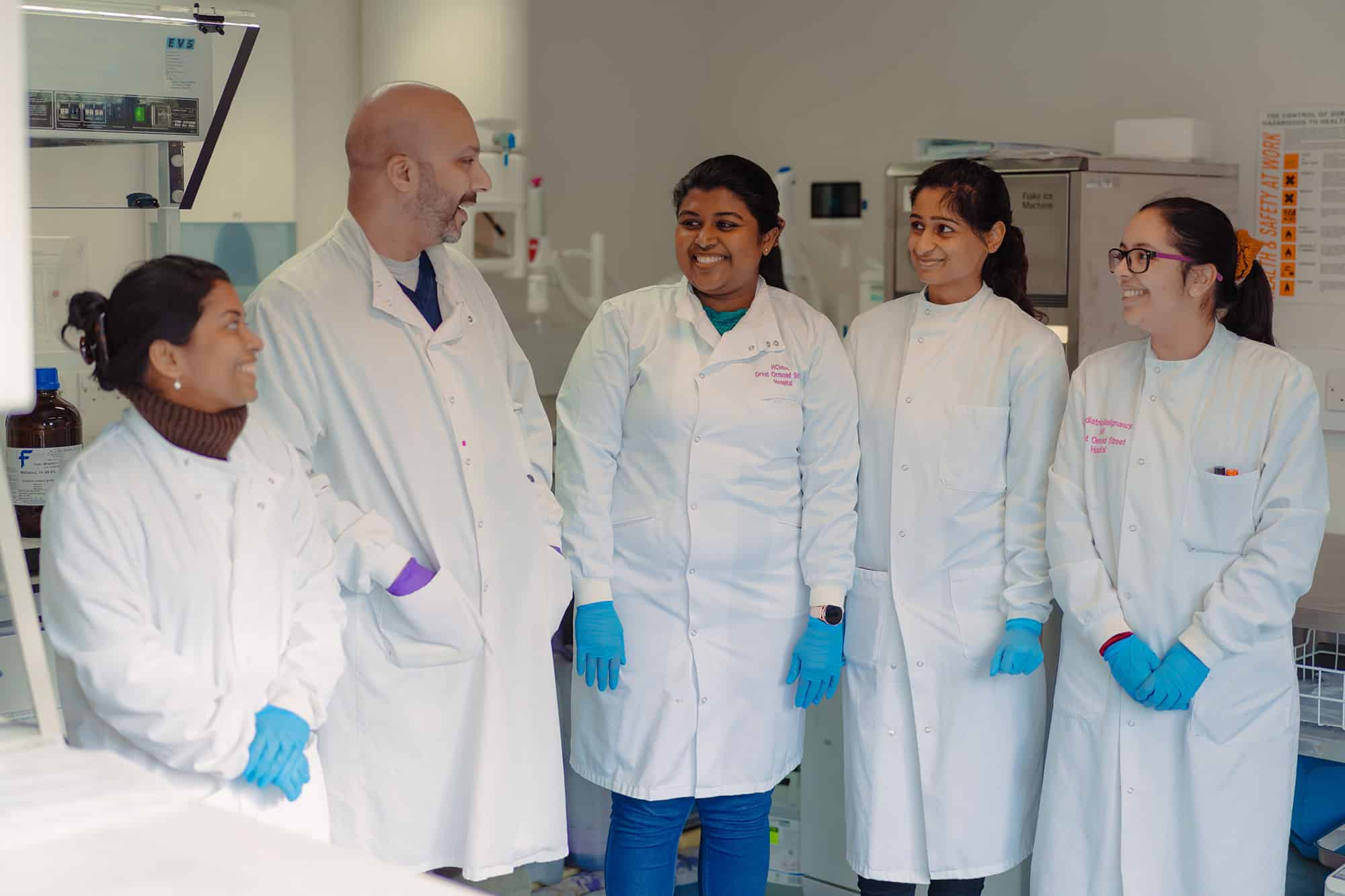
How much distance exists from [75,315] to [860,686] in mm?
1323

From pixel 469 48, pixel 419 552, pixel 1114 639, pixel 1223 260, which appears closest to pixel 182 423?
pixel 419 552

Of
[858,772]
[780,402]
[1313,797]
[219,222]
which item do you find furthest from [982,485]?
[219,222]

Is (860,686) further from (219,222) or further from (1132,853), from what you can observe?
(219,222)

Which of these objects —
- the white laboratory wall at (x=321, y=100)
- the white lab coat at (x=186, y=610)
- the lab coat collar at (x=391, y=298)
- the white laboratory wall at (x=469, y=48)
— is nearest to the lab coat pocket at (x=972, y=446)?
the lab coat collar at (x=391, y=298)

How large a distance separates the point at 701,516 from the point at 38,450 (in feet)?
3.23

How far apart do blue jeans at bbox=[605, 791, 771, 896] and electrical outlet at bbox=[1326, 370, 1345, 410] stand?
1476 millimetres

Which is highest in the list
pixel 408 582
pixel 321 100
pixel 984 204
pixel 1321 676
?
pixel 321 100

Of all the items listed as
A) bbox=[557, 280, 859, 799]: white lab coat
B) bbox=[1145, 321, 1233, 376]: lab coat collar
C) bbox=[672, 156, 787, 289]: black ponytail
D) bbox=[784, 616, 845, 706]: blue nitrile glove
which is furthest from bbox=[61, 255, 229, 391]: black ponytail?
bbox=[1145, 321, 1233, 376]: lab coat collar

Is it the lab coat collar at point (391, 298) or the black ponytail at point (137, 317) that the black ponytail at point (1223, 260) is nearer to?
the lab coat collar at point (391, 298)

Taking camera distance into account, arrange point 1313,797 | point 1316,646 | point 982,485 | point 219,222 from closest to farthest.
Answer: point 982,485 < point 1316,646 < point 1313,797 < point 219,222

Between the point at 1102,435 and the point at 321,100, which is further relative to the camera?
the point at 321,100

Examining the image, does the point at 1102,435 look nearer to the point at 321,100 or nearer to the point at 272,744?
the point at 272,744

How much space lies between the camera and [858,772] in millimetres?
2297

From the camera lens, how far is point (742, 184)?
219 centimetres
